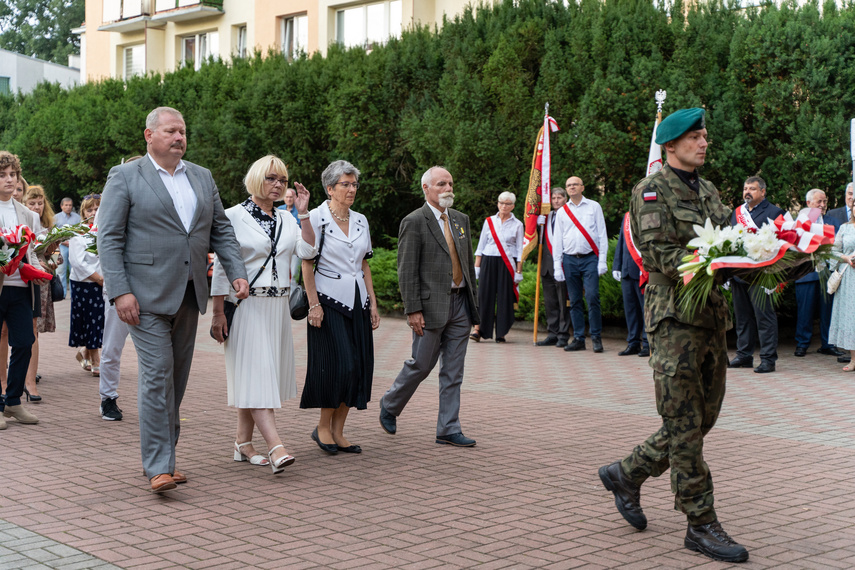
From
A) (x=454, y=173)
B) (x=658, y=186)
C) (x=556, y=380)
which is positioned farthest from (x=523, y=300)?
(x=658, y=186)

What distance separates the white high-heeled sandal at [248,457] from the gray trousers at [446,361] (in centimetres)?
132

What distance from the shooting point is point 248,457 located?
6602mm

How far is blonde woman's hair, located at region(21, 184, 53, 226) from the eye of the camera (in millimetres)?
9047

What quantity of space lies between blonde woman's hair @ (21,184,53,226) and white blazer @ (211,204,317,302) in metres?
3.35

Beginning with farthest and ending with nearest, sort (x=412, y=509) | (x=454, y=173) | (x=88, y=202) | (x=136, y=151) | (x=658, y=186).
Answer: (x=136, y=151), (x=454, y=173), (x=88, y=202), (x=412, y=509), (x=658, y=186)

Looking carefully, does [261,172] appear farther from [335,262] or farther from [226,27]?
[226,27]

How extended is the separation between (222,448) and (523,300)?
8865 millimetres

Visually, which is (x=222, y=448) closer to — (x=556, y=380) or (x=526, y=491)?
(x=526, y=491)

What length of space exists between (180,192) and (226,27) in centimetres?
2836

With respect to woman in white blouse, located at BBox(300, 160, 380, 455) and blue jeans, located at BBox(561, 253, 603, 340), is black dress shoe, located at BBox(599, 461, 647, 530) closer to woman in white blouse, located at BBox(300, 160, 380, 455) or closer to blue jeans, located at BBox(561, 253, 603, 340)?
woman in white blouse, located at BBox(300, 160, 380, 455)

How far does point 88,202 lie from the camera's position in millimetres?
10125

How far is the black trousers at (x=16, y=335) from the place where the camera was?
7.84 meters

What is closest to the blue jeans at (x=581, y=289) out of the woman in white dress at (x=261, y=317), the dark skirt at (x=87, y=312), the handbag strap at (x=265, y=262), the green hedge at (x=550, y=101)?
→ the green hedge at (x=550, y=101)

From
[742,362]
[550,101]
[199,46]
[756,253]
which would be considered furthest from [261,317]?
[199,46]
